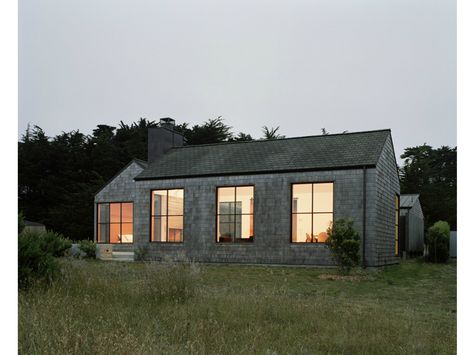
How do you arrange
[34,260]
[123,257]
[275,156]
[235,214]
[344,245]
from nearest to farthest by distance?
[34,260] < [344,245] < [235,214] < [275,156] < [123,257]

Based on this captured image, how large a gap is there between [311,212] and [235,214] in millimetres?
3071

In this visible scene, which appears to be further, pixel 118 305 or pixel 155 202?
pixel 155 202

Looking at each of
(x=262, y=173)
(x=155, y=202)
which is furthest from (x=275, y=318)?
(x=155, y=202)

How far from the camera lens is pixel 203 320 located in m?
5.65

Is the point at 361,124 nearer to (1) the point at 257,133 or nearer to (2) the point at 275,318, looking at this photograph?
(1) the point at 257,133

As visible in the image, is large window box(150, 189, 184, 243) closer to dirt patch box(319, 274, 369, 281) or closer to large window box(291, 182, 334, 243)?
large window box(291, 182, 334, 243)

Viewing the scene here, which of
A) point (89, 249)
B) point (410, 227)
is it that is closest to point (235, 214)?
point (89, 249)

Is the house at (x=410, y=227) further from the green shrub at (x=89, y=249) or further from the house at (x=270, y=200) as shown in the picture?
the green shrub at (x=89, y=249)

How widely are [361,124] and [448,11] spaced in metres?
36.9

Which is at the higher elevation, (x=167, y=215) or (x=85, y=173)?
(x=85, y=173)

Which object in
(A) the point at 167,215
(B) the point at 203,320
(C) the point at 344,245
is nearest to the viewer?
(B) the point at 203,320

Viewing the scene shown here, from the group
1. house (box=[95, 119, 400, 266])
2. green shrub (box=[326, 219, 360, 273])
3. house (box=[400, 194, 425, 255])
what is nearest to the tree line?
house (box=[400, 194, 425, 255])

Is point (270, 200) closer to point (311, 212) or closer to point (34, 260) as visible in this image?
point (311, 212)
